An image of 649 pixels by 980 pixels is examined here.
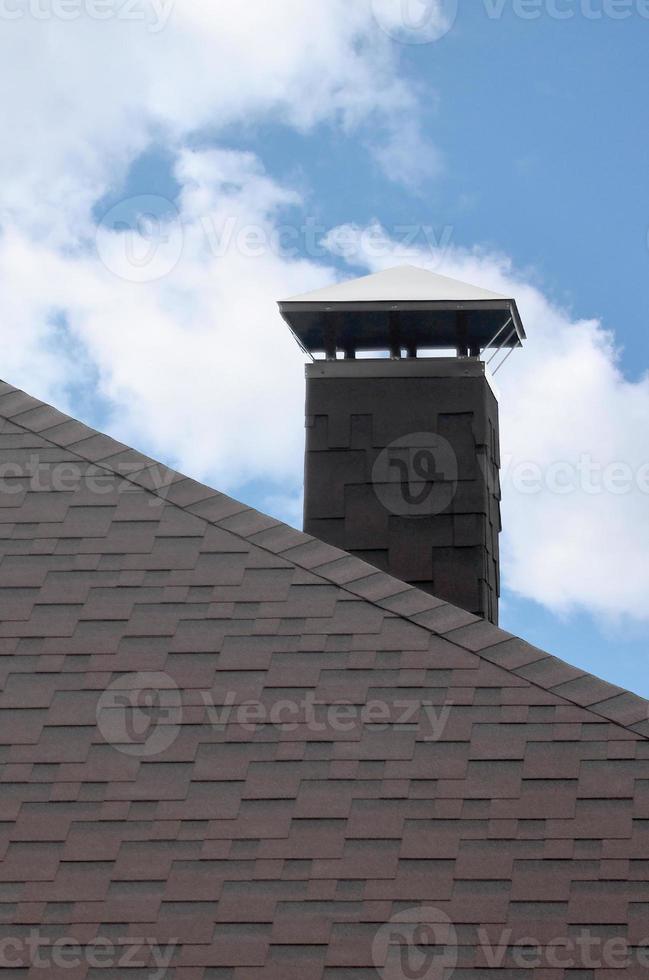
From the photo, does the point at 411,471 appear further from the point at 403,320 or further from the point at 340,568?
the point at 340,568

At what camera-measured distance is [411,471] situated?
11758 millimetres

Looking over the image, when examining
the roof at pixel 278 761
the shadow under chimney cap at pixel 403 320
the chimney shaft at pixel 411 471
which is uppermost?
the shadow under chimney cap at pixel 403 320

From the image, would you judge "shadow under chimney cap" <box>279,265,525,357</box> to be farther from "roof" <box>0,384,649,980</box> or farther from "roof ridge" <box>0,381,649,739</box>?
"roof" <box>0,384,649,980</box>

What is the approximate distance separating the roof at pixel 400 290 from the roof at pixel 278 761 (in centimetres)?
423

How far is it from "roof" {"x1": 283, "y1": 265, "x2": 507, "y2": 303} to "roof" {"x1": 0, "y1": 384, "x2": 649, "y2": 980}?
4228 millimetres

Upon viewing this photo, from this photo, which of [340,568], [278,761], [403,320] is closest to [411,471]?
[403,320]

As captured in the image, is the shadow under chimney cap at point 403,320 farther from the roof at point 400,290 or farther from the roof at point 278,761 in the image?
the roof at point 278,761

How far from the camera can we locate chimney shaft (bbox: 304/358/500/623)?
1154 centimetres

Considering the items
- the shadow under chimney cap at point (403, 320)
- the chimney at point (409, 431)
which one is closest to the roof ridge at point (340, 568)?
the chimney at point (409, 431)

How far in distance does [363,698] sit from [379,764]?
47cm

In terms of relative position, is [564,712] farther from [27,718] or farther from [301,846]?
[27,718]

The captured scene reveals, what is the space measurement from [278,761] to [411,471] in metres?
4.67

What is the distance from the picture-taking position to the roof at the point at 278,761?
6781 millimetres

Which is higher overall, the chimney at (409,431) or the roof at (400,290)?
the roof at (400,290)
